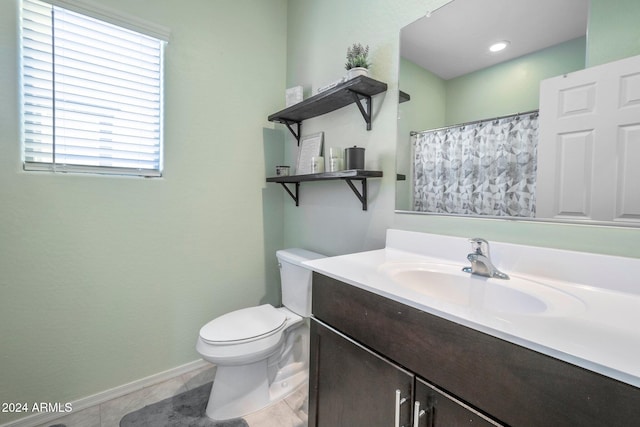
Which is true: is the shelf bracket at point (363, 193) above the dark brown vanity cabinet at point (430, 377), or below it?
above

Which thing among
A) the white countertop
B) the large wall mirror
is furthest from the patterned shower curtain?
the white countertop

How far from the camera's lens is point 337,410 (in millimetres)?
934

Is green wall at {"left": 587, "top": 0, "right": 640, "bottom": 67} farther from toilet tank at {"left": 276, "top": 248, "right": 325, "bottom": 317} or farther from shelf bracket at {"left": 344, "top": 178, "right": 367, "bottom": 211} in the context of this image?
toilet tank at {"left": 276, "top": 248, "right": 325, "bottom": 317}

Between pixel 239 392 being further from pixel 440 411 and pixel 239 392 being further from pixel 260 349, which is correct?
pixel 440 411

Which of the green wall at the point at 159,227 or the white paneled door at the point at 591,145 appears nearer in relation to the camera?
the white paneled door at the point at 591,145

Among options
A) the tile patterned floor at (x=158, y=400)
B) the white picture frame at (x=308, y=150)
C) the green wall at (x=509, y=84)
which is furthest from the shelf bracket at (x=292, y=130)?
the tile patterned floor at (x=158, y=400)

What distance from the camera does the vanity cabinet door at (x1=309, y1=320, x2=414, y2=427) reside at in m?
→ 0.75

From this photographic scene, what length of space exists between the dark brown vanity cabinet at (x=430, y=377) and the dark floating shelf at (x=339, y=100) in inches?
35.2

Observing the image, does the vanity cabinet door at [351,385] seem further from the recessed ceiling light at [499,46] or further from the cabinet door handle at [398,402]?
the recessed ceiling light at [499,46]

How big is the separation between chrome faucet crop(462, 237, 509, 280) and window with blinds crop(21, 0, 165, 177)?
166 cm

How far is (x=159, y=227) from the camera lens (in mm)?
1634

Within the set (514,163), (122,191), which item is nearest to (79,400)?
(122,191)

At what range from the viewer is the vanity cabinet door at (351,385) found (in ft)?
2.46

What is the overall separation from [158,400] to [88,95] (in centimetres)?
165
